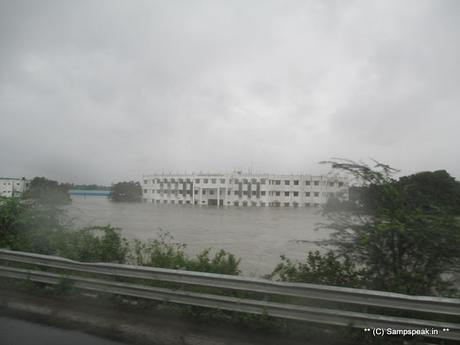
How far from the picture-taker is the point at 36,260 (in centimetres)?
654

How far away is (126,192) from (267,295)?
112648 millimetres

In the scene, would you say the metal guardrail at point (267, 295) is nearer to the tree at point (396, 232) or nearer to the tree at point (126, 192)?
the tree at point (396, 232)

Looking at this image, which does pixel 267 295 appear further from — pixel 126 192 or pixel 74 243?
pixel 126 192

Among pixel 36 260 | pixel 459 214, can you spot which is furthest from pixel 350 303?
pixel 36 260

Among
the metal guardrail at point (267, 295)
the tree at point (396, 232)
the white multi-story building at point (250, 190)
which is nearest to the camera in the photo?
the metal guardrail at point (267, 295)

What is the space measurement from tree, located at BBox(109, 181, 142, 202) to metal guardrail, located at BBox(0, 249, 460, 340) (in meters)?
109

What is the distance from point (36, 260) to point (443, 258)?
6.36m

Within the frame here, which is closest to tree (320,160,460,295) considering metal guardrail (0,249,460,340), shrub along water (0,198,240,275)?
metal guardrail (0,249,460,340)

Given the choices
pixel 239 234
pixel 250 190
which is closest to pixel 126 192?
pixel 250 190

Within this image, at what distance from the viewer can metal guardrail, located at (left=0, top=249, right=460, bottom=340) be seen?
4.35m

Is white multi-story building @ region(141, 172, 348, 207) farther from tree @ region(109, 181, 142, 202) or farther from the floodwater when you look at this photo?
the floodwater

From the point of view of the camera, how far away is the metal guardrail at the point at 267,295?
171 inches

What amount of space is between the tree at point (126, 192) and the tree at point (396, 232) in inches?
4341

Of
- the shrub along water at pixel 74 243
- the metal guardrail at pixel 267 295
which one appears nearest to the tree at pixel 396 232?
the metal guardrail at pixel 267 295
